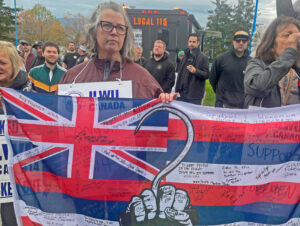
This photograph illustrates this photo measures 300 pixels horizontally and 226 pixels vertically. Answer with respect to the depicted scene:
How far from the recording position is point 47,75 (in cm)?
463

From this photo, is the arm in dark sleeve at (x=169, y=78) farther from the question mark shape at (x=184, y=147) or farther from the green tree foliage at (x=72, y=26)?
the green tree foliage at (x=72, y=26)

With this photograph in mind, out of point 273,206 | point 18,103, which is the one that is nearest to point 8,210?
point 18,103

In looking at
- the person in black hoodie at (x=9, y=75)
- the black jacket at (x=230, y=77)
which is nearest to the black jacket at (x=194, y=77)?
the black jacket at (x=230, y=77)

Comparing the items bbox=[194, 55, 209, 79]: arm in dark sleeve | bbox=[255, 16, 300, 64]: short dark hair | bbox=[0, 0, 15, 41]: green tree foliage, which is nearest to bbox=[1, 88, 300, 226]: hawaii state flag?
bbox=[255, 16, 300, 64]: short dark hair

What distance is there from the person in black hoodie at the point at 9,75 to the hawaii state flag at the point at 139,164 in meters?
0.34

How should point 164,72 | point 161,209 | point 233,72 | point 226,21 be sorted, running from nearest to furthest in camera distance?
point 161,209, point 233,72, point 164,72, point 226,21

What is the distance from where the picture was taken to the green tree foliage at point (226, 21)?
1972 inches

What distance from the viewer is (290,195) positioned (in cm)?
215

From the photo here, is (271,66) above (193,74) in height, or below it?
above

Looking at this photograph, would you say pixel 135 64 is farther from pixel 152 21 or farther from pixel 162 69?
pixel 152 21

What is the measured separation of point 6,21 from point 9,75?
118 feet

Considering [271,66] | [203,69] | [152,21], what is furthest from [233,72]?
[152,21]

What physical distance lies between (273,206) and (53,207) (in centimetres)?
161

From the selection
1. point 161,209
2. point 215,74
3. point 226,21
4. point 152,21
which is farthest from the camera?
point 226,21
